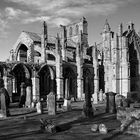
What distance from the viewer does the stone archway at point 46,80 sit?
113 feet

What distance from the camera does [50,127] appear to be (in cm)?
1103

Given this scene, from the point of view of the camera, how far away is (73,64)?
37.0 metres

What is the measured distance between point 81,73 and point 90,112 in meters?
21.2

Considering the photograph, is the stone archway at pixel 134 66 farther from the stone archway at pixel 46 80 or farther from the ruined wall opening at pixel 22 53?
the ruined wall opening at pixel 22 53

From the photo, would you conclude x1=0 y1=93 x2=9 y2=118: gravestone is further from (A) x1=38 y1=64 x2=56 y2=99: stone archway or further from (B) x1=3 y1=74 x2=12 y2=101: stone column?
(A) x1=38 y1=64 x2=56 y2=99: stone archway

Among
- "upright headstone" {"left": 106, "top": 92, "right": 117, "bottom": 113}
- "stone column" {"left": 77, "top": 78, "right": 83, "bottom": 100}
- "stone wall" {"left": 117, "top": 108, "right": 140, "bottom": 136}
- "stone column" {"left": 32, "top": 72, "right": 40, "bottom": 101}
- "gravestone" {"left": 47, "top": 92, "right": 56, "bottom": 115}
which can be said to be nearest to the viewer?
"stone wall" {"left": 117, "top": 108, "right": 140, "bottom": 136}

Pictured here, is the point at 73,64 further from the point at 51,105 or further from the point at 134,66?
the point at 51,105

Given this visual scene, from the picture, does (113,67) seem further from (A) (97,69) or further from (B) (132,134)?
(B) (132,134)

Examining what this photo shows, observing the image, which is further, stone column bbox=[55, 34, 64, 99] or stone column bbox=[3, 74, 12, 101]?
stone column bbox=[55, 34, 64, 99]

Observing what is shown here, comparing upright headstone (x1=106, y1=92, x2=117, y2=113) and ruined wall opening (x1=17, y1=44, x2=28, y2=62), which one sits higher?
ruined wall opening (x1=17, y1=44, x2=28, y2=62)

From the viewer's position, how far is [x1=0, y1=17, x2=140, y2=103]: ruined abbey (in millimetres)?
32094

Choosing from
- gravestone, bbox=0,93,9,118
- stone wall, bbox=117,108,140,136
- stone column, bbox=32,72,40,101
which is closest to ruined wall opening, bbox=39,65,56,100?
stone column, bbox=32,72,40,101

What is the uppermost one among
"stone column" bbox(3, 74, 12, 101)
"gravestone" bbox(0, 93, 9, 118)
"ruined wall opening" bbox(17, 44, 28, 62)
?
"ruined wall opening" bbox(17, 44, 28, 62)

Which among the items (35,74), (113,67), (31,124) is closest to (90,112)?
(31,124)
